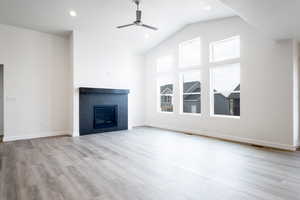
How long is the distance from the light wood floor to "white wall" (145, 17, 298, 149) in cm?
50

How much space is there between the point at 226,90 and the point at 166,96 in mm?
2489

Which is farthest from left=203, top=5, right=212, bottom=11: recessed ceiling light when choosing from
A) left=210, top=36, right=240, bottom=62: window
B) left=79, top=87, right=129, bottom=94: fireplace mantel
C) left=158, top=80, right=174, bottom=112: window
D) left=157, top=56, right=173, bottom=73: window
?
left=79, top=87, right=129, bottom=94: fireplace mantel

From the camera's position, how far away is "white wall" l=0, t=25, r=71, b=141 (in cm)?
501

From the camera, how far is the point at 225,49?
5.15 m

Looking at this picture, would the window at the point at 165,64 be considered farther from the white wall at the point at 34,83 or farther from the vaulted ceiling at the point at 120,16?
the white wall at the point at 34,83

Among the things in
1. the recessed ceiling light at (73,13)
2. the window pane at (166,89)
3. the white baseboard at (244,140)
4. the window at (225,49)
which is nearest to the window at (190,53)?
the window at (225,49)

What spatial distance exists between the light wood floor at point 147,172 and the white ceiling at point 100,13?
3.28 metres

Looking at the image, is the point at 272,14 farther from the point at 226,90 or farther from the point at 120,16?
the point at 120,16

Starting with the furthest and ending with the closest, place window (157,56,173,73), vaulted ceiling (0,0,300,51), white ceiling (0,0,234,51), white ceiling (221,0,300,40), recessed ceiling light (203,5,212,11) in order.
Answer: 1. window (157,56,173,73)
2. recessed ceiling light (203,5,212,11)
3. white ceiling (0,0,234,51)
4. vaulted ceiling (0,0,300,51)
5. white ceiling (221,0,300,40)

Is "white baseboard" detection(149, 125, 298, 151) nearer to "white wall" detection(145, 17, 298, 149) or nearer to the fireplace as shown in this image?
"white wall" detection(145, 17, 298, 149)

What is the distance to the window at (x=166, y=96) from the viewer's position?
692 centimetres

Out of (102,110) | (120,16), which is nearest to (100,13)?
(120,16)

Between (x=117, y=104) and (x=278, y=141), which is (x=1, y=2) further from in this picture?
(x=278, y=141)

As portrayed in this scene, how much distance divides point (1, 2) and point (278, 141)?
6.90m
